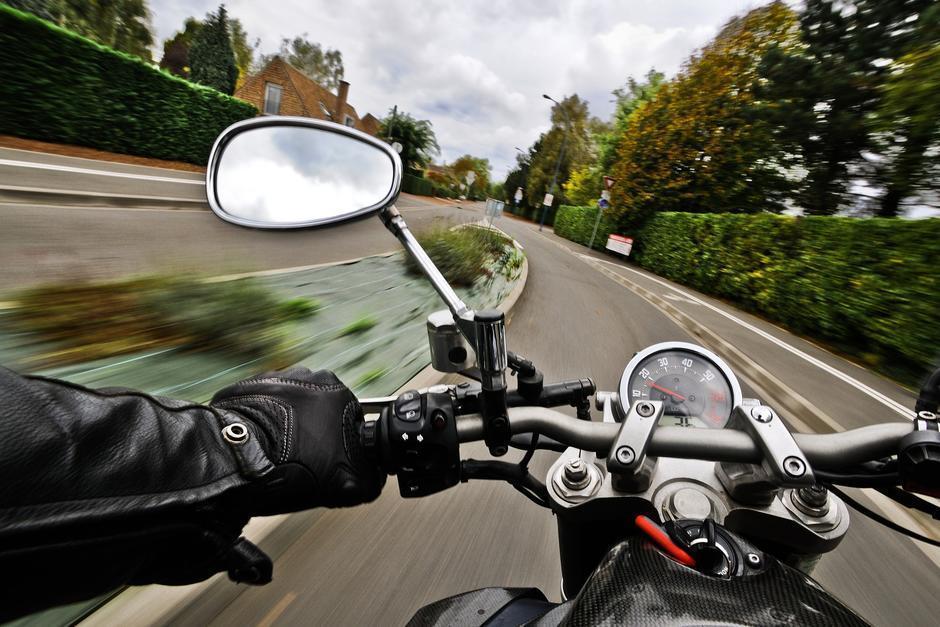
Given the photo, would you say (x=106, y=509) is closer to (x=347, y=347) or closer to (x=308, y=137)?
(x=308, y=137)

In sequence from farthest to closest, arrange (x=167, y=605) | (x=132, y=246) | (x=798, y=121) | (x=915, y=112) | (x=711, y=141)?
(x=711, y=141), (x=798, y=121), (x=915, y=112), (x=132, y=246), (x=167, y=605)

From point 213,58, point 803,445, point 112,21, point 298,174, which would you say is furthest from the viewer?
point 112,21

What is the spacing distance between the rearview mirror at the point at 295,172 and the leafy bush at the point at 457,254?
5.07 metres

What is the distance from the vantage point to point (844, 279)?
8.79 meters

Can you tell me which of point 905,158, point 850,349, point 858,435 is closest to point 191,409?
point 858,435

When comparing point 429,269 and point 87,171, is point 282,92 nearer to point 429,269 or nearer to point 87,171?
point 87,171

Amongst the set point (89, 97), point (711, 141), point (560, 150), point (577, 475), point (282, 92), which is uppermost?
point (560, 150)

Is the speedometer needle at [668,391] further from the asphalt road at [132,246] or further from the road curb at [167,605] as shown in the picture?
the asphalt road at [132,246]

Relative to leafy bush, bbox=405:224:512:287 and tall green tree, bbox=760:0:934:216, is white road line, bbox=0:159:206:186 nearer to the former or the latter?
leafy bush, bbox=405:224:512:287

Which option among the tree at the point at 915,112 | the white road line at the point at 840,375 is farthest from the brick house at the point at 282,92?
the white road line at the point at 840,375

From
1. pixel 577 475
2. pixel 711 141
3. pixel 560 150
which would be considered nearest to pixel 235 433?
pixel 577 475

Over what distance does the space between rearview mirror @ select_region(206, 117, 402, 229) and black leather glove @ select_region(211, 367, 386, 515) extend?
0.42m

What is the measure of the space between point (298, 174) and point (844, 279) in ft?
36.3

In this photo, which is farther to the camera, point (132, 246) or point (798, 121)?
point (798, 121)
